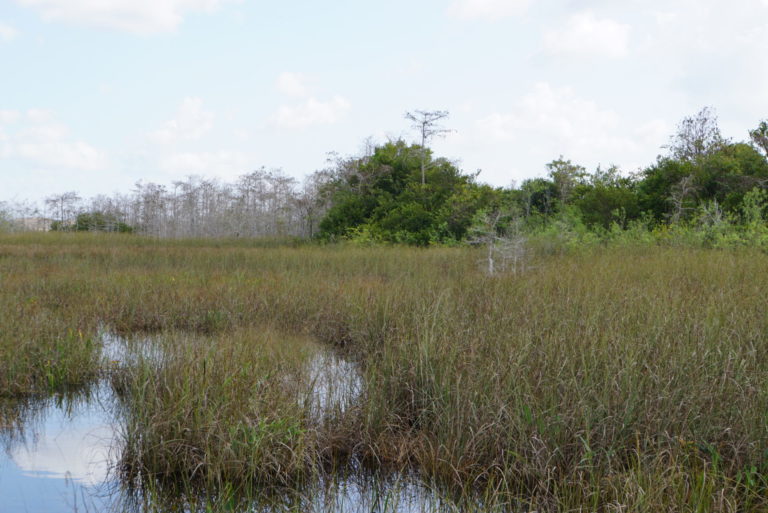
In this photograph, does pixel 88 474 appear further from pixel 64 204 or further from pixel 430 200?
pixel 64 204

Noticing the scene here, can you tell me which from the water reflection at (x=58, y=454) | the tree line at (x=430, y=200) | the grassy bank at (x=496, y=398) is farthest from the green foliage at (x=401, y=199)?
the water reflection at (x=58, y=454)

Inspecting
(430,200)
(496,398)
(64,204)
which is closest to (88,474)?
(496,398)

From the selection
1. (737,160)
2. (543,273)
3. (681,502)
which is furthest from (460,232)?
(681,502)

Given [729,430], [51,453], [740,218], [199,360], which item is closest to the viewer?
[729,430]

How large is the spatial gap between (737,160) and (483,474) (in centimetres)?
1638

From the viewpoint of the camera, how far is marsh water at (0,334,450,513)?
10.7ft

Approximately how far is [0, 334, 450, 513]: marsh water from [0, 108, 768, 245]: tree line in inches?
265

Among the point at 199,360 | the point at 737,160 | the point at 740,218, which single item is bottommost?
the point at 199,360

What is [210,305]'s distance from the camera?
25.2 feet

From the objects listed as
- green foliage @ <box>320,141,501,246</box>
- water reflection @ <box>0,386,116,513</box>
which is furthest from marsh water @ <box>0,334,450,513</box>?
green foliage @ <box>320,141,501,246</box>

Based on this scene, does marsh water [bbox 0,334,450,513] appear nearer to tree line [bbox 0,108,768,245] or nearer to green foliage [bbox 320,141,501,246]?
tree line [bbox 0,108,768,245]

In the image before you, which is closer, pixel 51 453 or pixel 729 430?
pixel 729 430

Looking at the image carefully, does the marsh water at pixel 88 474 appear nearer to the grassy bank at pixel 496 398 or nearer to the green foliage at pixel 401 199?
the grassy bank at pixel 496 398

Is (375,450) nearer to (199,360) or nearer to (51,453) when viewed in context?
(199,360)
